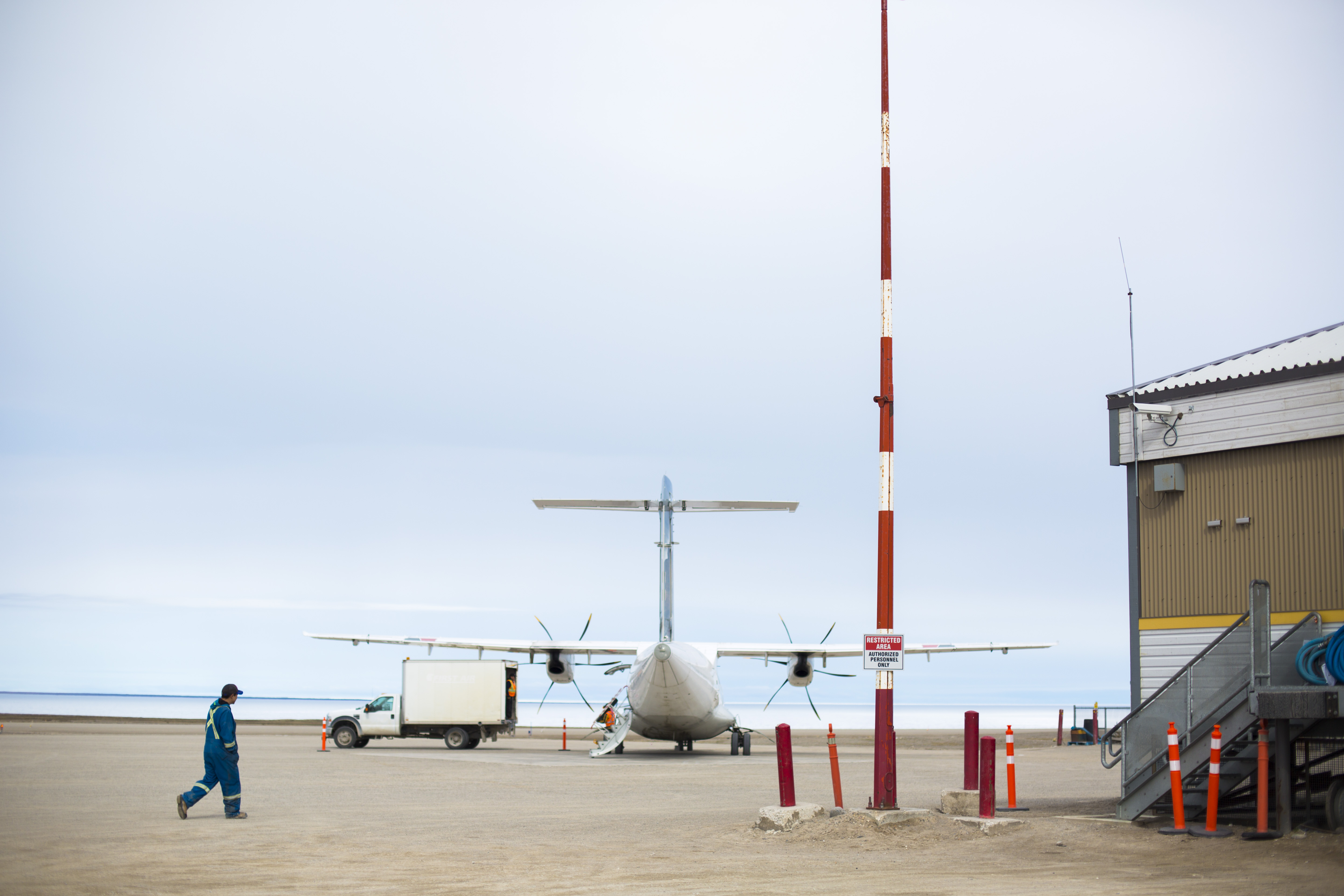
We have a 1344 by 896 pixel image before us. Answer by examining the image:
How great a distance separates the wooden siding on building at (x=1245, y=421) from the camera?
1363 cm

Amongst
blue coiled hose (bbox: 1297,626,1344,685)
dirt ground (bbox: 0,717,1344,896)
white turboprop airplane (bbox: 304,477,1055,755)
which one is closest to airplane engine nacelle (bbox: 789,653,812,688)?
white turboprop airplane (bbox: 304,477,1055,755)

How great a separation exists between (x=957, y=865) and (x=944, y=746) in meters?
32.0

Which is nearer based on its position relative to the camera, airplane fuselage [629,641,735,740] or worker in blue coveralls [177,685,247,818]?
worker in blue coveralls [177,685,247,818]

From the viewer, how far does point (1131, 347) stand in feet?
50.0

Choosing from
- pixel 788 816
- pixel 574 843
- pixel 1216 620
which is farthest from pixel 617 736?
pixel 1216 620

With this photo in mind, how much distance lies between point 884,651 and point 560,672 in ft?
79.3

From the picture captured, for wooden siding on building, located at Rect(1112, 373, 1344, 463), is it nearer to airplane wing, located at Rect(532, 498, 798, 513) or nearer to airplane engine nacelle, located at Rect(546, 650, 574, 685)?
airplane wing, located at Rect(532, 498, 798, 513)

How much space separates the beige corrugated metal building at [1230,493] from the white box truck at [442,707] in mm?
22774

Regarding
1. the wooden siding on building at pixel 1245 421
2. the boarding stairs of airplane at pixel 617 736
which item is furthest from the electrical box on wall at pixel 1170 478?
the boarding stairs of airplane at pixel 617 736

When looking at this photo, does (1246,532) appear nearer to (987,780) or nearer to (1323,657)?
(1323,657)

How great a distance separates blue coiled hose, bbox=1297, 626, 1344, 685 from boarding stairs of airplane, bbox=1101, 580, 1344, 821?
129 millimetres

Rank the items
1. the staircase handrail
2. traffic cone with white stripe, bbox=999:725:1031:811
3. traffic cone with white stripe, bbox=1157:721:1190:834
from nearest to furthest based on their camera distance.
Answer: traffic cone with white stripe, bbox=1157:721:1190:834, the staircase handrail, traffic cone with white stripe, bbox=999:725:1031:811

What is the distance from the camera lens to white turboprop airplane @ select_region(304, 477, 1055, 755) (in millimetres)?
28094

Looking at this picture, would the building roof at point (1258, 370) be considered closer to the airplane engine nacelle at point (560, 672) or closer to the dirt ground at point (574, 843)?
the dirt ground at point (574, 843)
